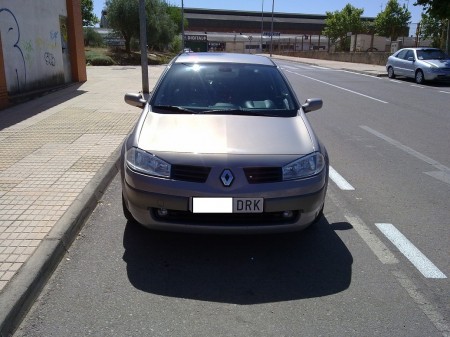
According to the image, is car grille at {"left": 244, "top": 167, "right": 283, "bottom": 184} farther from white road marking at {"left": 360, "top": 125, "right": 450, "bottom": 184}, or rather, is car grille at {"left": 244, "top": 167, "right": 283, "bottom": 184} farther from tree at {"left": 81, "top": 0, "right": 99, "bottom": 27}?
tree at {"left": 81, "top": 0, "right": 99, "bottom": 27}

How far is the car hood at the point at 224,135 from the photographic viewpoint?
12.4ft

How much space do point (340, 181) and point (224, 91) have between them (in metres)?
2.13

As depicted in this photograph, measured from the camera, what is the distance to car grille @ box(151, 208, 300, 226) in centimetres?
365

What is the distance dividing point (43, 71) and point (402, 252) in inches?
510

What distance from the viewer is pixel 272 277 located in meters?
3.63

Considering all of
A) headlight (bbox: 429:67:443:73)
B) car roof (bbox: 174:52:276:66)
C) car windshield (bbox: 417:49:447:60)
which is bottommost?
headlight (bbox: 429:67:443:73)

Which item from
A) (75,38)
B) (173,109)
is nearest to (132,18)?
(75,38)

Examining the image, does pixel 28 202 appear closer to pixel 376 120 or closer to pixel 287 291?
pixel 287 291

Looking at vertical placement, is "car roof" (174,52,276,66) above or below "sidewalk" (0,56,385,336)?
above

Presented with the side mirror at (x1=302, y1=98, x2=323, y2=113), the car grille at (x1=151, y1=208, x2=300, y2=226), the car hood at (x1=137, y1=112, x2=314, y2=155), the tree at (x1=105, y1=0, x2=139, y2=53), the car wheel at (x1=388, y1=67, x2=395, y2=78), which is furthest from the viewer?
the tree at (x1=105, y1=0, x2=139, y2=53)

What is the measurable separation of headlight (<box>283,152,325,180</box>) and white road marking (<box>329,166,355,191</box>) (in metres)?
1.99

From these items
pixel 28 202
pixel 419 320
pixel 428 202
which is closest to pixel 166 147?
pixel 28 202

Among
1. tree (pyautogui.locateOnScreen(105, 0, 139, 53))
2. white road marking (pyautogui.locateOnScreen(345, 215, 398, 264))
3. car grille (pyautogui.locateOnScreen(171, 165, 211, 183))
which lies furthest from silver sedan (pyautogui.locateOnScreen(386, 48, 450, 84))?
tree (pyautogui.locateOnScreen(105, 0, 139, 53))

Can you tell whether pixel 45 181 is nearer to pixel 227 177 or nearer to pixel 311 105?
pixel 227 177
